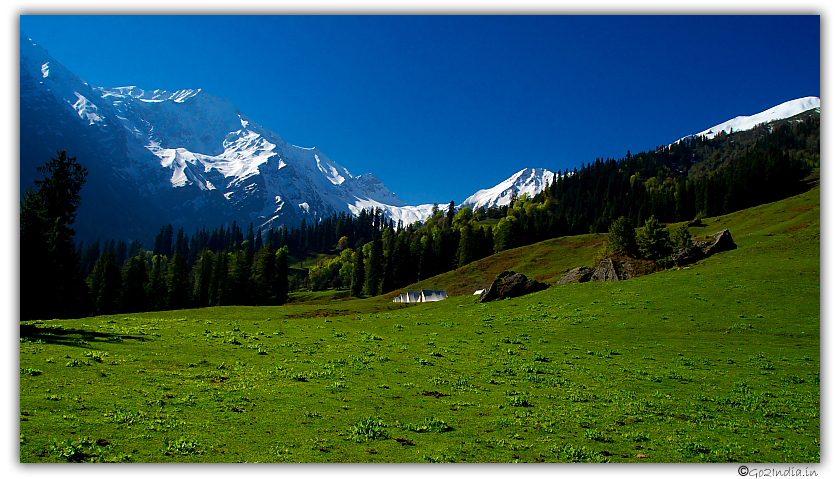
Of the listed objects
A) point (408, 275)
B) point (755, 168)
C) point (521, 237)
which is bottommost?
point (408, 275)

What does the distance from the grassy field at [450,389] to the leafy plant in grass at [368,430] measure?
6cm

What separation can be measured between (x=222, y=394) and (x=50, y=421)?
520cm

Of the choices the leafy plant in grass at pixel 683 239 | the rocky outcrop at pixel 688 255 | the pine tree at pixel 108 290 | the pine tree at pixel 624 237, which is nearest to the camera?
the rocky outcrop at pixel 688 255

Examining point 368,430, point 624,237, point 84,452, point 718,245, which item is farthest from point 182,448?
point 624,237

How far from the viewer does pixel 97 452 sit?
455 inches

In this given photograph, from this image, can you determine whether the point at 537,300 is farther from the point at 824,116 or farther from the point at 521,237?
the point at 521,237

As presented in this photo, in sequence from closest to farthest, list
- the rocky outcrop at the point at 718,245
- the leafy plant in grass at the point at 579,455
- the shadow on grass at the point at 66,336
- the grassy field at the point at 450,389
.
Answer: the leafy plant in grass at the point at 579,455, the grassy field at the point at 450,389, the shadow on grass at the point at 66,336, the rocky outcrop at the point at 718,245

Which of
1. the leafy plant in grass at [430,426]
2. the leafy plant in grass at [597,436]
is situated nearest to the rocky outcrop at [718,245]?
the leafy plant in grass at [597,436]

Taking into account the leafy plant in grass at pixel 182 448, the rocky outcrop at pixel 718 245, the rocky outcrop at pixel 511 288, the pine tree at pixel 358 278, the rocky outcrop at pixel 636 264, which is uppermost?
the rocky outcrop at pixel 718 245

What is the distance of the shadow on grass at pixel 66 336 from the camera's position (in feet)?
86.3

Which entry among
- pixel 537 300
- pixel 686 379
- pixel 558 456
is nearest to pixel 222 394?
pixel 558 456

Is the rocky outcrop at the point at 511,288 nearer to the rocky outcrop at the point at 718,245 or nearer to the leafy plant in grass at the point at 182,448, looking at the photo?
the rocky outcrop at the point at 718,245

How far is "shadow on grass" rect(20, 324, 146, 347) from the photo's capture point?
2631 centimetres

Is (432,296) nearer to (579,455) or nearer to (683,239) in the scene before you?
(683,239)
